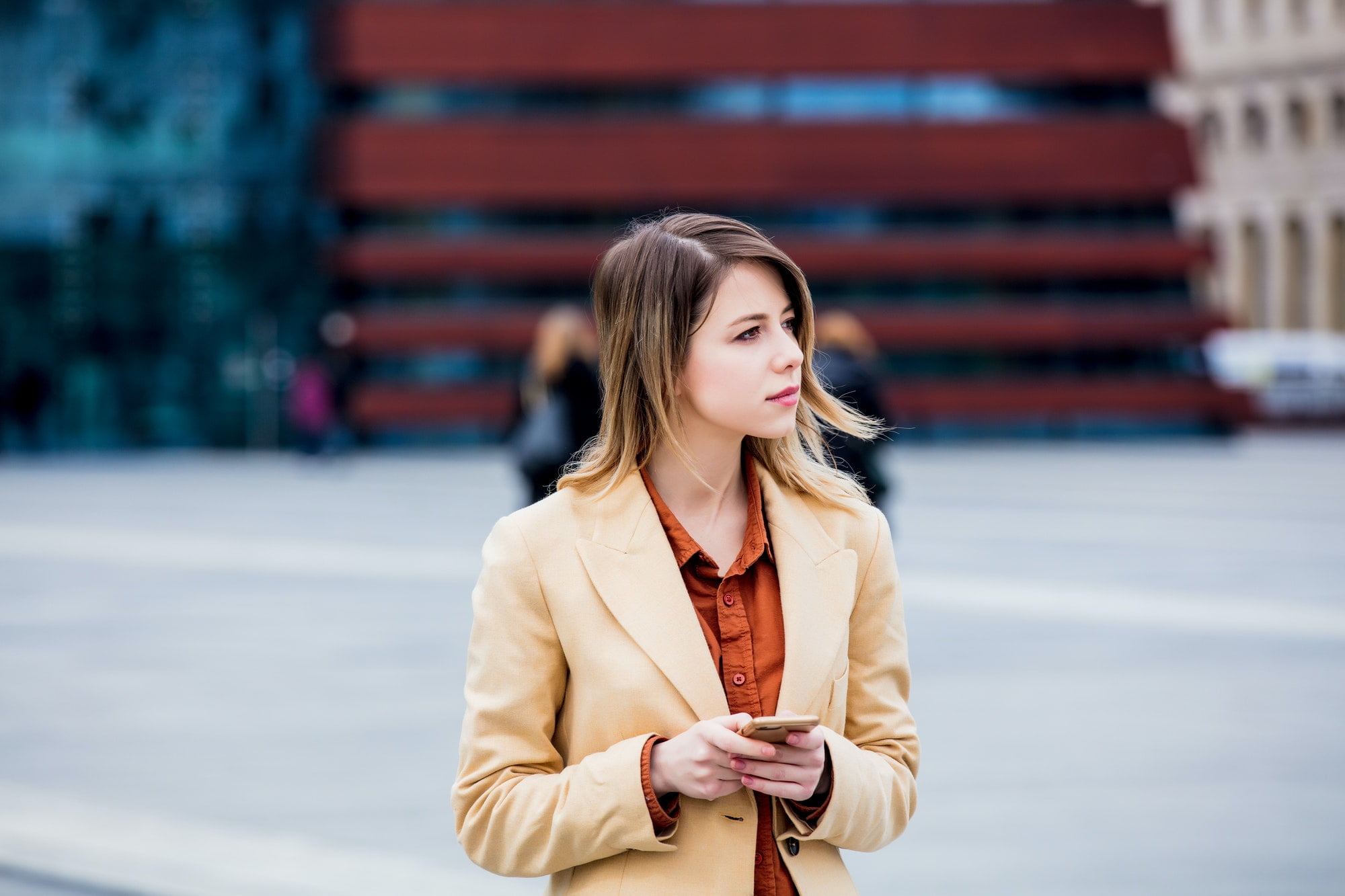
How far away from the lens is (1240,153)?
69.9m

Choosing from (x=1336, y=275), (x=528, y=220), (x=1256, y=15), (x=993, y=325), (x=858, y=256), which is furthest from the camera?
(x=1256, y=15)

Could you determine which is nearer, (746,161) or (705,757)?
(705,757)

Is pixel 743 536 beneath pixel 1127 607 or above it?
above

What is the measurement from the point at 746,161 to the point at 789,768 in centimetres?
3587

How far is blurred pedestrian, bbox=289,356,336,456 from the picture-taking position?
30484 mm

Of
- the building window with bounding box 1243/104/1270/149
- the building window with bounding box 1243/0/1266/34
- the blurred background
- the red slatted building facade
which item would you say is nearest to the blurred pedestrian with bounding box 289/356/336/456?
the blurred background

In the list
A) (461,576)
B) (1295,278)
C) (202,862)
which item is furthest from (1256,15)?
(202,862)

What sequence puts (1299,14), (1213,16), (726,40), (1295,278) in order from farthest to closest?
(1213,16) < (1295,278) < (1299,14) < (726,40)

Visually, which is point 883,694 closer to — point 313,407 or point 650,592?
point 650,592

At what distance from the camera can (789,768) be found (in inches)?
89.0

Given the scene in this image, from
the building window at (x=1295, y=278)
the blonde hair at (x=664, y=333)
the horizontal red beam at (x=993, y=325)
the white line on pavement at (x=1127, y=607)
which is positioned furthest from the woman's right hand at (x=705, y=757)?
the building window at (x=1295, y=278)

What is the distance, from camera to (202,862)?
5703 millimetres

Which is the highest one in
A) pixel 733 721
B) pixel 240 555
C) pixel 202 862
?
pixel 733 721

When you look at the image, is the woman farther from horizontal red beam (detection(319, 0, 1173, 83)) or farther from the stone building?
the stone building
